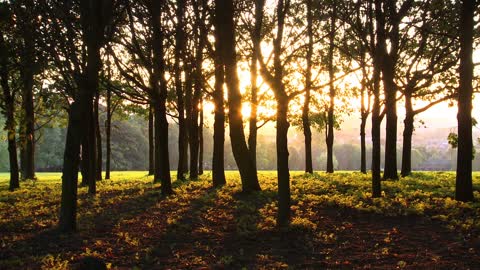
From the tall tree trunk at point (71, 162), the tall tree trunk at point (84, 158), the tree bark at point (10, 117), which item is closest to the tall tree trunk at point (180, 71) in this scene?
the tall tree trunk at point (84, 158)

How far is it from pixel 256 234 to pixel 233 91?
8604mm

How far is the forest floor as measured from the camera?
8945mm

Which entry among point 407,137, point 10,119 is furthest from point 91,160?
point 407,137

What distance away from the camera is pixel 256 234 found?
37.3 feet

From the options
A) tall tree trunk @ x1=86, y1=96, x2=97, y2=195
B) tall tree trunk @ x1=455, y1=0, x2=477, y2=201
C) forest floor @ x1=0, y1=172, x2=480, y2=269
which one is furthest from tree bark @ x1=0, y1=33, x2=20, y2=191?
tall tree trunk @ x1=455, y1=0, x2=477, y2=201

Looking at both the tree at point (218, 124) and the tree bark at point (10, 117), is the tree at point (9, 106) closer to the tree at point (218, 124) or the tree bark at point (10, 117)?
the tree bark at point (10, 117)

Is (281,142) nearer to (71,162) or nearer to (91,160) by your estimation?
(71,162)

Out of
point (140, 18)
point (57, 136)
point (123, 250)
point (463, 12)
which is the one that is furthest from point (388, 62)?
point (57, 136)

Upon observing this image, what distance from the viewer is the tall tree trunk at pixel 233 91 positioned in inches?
703

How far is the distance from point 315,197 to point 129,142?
244 ft

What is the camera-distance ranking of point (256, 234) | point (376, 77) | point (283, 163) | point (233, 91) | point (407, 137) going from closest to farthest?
point (256, 234) → point (283, 163) → point (376, 77) → point (233, 91) → point (407, 137)

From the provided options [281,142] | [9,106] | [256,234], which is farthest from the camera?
[9,106]

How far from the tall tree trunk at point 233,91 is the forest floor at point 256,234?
148cm

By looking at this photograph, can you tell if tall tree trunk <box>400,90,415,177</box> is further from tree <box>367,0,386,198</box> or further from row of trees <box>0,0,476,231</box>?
tree <box>367,0,386,198</box>
